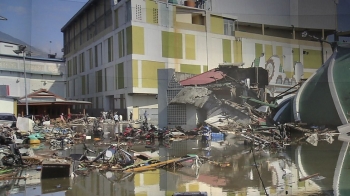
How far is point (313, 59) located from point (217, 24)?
117 inches

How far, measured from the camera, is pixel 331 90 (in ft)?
35.5

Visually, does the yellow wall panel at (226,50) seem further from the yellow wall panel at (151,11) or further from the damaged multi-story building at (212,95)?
the yellow wall panel at (151,11)

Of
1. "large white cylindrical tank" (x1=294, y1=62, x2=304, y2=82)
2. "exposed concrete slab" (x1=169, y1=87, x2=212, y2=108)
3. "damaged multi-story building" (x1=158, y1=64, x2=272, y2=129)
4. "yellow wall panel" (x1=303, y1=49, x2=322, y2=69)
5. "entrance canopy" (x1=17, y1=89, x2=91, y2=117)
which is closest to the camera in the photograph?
"large white cylindrical tank" (x1=294, y1=62, x2=304, y2=82)

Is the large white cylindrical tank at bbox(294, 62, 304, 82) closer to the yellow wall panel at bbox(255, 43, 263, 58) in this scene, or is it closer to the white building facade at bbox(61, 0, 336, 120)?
the white building facade at bbox(61, 0, 336, 120)

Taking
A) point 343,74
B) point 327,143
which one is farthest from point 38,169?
point 343,74

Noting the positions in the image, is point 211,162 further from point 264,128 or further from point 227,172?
point 264,128

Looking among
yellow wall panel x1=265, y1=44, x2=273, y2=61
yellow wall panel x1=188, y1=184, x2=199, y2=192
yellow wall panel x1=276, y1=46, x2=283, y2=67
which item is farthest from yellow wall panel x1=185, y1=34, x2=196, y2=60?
yellow wall panel x1=188, y1=184, x2=199, y2=192

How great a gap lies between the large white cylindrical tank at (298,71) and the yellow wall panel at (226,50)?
1.91 m

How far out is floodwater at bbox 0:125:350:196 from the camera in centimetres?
528

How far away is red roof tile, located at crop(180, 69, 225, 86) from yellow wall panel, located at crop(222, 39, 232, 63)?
1.71 ft

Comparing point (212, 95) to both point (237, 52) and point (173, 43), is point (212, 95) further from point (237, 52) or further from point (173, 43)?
point (173, 43)

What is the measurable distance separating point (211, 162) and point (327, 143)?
475 centimetres

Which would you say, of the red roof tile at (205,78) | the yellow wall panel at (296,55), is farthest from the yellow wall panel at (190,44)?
the yellow wall panel at (296,55)

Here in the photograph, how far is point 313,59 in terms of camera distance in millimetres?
9922
